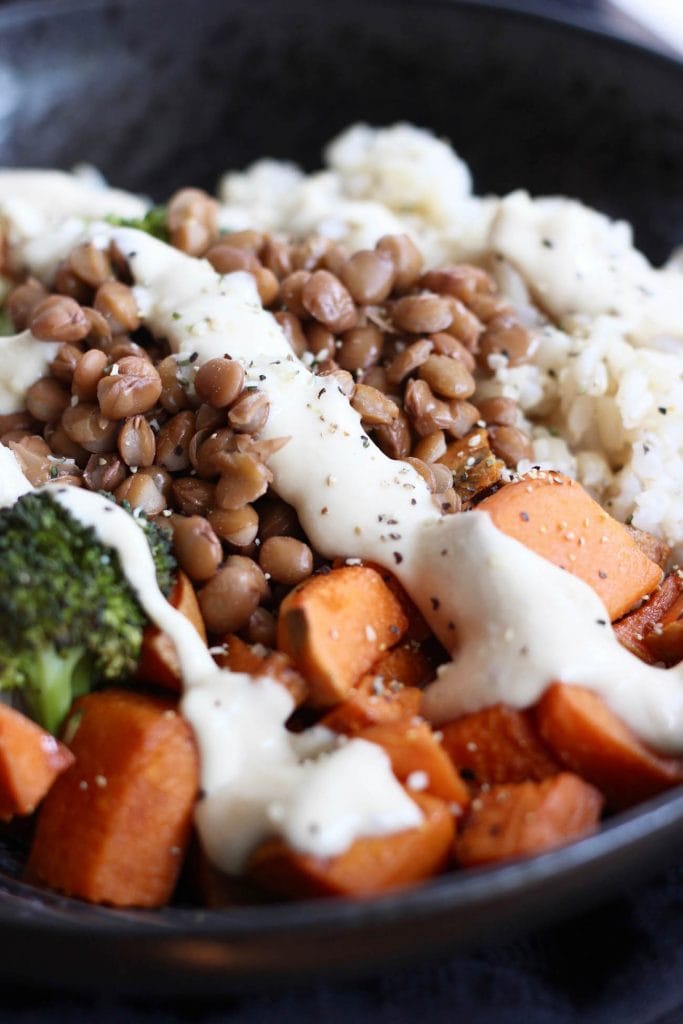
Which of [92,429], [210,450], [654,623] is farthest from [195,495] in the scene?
[654,623]

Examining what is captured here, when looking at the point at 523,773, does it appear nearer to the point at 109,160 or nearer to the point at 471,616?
the point at 471,616

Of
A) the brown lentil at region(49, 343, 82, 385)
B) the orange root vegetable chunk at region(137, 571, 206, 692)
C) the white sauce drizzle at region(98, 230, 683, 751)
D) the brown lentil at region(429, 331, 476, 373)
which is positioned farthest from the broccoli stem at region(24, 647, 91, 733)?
the brown lentil at region(429, 331, 476, 373)

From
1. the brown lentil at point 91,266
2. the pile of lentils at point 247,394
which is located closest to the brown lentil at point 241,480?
the pile of lentils at point 247,394

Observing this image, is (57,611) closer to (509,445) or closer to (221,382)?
(221,382)

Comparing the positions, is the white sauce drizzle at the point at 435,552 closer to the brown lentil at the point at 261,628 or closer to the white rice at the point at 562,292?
the brown lentil at the point at 261,628

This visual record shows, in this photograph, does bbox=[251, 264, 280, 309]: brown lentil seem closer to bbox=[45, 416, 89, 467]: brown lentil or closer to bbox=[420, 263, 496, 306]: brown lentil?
bbox=[420, 263, 496, 306]: brown lentil

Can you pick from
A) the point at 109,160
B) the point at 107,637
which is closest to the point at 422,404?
the point at 107,637
